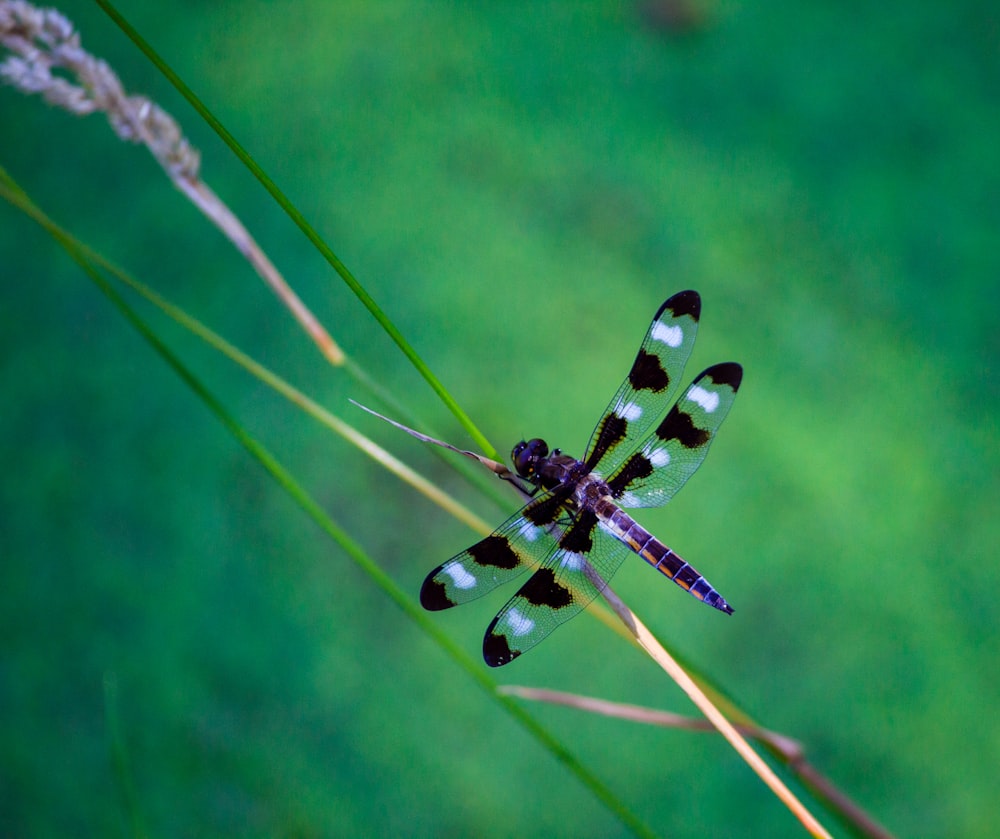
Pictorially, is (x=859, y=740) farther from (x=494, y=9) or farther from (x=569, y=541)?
(x=494, y=9)

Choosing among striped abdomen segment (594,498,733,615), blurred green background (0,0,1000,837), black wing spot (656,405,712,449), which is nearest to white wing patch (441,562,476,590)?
striped abdomen segment (594,498,733,615)

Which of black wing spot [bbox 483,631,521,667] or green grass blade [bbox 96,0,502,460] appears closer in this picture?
green grass blade [bbox 96,0,502,460]

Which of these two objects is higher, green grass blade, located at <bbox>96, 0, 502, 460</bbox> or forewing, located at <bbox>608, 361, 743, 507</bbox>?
forewing, located at <bbox>608, 361, 743, 507</bbox>

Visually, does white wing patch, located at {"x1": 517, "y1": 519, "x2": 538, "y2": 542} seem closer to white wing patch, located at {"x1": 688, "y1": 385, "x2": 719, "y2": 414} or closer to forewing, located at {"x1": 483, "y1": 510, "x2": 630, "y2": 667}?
forewing, located at {"x1": 483, "y1": 510, "x2": 630, "y2": 667}

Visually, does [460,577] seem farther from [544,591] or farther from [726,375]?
[726,375]

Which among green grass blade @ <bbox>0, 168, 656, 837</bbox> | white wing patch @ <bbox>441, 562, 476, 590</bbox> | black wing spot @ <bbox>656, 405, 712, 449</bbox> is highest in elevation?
black wing spot @ <bbox>656, 405, 712, 449</bbox>

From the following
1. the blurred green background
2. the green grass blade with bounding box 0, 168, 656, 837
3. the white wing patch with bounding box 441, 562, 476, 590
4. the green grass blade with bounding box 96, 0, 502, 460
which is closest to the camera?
the green grass blade with bounding box 96, 0, 502, 460
